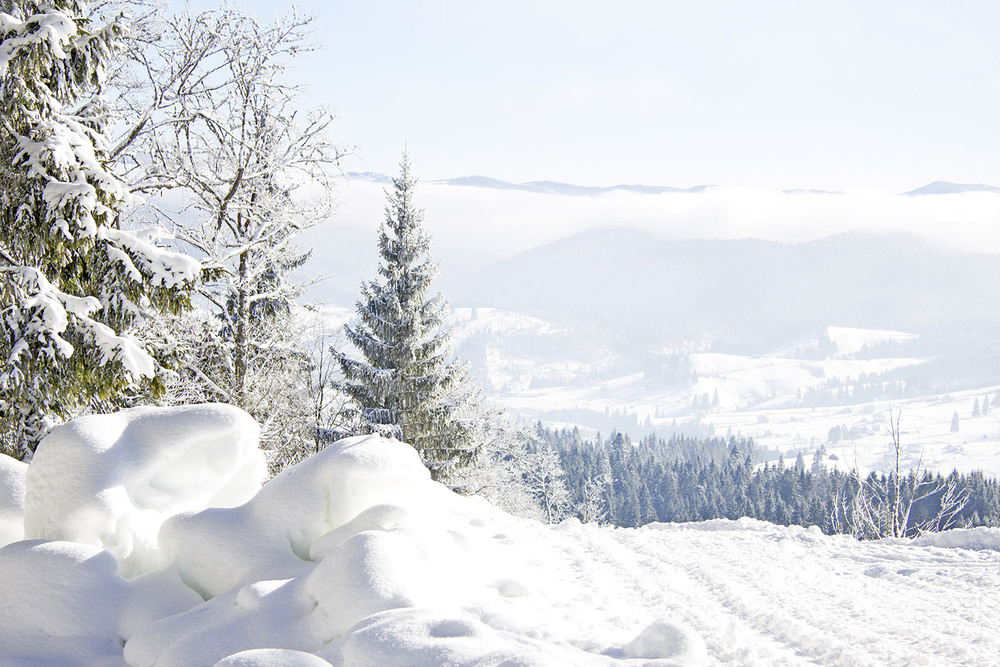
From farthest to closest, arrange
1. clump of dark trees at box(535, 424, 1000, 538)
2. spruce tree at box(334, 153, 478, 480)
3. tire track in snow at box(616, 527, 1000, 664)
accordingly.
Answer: clump of dark trees at box(535, 424, 1000, 538) → spruce tree at box(334, 153, 478, 480) → tire track in snow at box(616, 527, 1000, 664)

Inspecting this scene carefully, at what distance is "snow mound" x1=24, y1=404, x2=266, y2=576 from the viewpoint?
5133 mm

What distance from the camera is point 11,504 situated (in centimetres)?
575

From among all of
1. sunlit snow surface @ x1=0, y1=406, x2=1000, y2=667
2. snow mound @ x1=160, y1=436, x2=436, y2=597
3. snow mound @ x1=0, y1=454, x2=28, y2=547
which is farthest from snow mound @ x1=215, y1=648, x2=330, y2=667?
snow mound @ x1=0, y1=454, x2=28, y2=547

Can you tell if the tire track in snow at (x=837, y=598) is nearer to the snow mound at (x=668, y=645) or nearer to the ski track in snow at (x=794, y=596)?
the ski track in snow at (x=794, y=596)

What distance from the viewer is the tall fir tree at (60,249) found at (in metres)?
6.79

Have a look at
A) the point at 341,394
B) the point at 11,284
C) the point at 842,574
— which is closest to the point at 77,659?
the point at 11,284

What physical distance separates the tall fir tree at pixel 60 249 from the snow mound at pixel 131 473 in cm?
175

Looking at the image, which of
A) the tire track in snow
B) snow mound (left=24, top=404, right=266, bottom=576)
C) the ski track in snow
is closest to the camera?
the ski track in snow

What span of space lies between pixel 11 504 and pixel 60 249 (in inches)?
94.6

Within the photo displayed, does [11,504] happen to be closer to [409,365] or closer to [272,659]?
[272,659]

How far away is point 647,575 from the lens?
22.6 feet

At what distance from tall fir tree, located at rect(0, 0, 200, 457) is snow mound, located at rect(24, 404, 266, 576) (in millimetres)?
1751

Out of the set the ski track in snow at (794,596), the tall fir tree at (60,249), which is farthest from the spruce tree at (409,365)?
the tall fir tree at (60,249)

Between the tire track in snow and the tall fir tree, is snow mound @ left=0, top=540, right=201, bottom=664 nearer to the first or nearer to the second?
the tall fir tree
